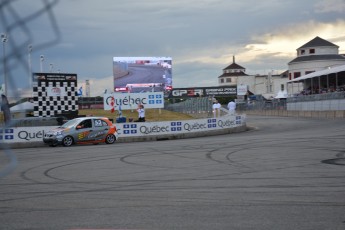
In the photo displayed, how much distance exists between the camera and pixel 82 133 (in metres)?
23.4

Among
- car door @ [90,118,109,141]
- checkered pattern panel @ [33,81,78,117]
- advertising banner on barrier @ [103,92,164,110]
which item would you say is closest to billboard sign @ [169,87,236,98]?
advertising banner on barrier @ [103,92,164,110]

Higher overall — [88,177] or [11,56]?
[11,56]

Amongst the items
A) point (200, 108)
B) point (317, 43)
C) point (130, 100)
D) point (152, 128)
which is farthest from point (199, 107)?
point (317, 43)

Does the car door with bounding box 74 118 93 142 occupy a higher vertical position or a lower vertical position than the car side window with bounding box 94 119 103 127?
lower

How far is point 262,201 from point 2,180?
19.8 feet

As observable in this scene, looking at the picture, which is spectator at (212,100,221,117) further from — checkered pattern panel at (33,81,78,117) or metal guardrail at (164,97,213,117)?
checkered pattern panel at (33,81,78,117)

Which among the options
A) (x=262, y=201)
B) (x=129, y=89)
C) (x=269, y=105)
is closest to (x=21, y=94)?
(x=262, y=201)

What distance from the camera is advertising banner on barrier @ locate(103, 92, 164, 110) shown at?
36.4 m

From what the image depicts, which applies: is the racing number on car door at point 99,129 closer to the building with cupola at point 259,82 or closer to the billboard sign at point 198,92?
the billboard sign at point 198,92

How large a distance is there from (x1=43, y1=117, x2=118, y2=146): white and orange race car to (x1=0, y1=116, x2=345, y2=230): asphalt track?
746cm

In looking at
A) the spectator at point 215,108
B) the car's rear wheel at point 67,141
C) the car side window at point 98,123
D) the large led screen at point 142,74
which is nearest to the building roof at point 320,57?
the large led screen at point 142,74

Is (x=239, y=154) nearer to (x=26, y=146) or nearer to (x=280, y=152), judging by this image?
(x=280, y=152)

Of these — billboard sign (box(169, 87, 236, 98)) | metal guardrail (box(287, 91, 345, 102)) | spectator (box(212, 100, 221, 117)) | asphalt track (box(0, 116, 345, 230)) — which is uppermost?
billboard sign (box(169, 87, 236, 98))

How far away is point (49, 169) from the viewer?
13156 mm
